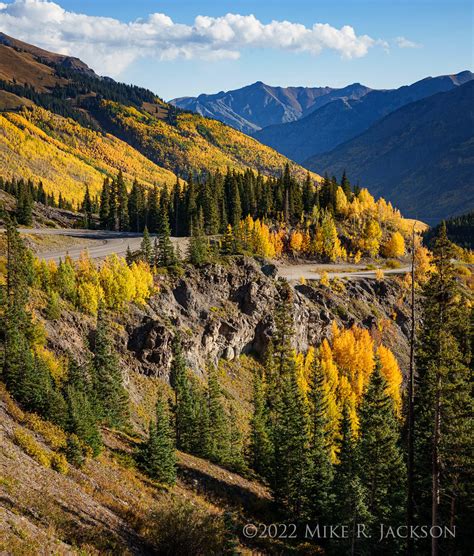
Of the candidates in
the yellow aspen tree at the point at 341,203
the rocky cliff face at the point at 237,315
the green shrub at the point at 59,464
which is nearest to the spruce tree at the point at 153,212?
the rocky cliff face at the point at 237,315

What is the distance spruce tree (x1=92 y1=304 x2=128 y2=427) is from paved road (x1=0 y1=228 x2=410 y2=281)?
24360 millimetres

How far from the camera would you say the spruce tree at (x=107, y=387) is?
37.2m

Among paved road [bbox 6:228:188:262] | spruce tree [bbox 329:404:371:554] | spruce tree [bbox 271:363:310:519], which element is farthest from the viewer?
paved road [bbox 6:228:188:262]

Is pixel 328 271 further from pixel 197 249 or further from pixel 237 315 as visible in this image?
pixel 197 249

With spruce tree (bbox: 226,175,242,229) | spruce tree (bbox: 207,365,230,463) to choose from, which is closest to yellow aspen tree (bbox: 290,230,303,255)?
spruce tree (bbox: 226,175,242,229)

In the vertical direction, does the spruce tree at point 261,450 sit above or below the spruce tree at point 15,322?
below

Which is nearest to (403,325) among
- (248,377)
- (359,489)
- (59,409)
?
(248,377)

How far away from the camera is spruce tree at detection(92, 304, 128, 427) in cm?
3717

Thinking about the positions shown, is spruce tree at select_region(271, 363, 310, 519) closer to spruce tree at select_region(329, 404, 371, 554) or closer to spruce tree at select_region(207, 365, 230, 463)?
spruce tree at select_region(329, 404, 371, 554)

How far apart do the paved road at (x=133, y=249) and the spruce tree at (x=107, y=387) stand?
24360 millimetres

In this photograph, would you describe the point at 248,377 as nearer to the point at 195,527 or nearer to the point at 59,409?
the point at 59,409

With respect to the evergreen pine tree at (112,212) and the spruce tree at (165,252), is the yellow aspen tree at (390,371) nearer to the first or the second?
the spruce tree at (165,252)

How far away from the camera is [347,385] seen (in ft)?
252

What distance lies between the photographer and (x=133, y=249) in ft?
259
